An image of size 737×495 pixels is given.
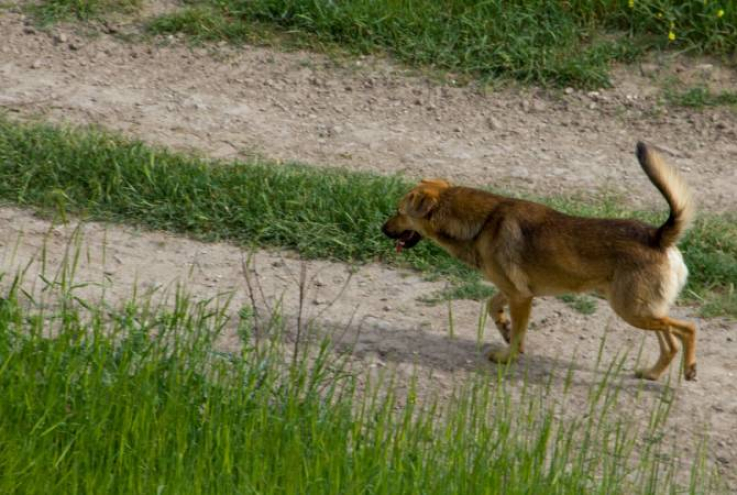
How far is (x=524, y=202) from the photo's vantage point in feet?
23.2

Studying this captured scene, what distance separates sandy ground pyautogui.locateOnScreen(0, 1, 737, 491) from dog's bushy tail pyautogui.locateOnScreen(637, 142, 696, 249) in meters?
0.99

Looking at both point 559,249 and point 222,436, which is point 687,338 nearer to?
point 559,249

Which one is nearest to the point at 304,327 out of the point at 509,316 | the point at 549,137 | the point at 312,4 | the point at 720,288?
the point at 509,316

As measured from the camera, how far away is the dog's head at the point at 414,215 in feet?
23.5

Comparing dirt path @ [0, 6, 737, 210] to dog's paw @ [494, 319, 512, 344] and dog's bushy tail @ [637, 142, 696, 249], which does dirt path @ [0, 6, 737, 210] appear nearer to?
dog's paw @ [494, 319, 512, 344]

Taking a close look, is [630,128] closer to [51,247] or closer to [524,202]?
[524,202]

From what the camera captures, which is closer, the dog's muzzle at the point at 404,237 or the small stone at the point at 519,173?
the dog's muzzle at the point at 404,237

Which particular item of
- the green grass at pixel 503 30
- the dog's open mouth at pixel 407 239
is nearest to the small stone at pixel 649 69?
the green grass at pixel 503 30

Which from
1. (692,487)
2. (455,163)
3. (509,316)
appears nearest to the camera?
(692,487)

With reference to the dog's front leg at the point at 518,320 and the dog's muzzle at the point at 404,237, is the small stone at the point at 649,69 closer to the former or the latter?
the dog's muzzle at the point at 404,237

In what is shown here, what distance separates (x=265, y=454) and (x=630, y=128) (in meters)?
5.64

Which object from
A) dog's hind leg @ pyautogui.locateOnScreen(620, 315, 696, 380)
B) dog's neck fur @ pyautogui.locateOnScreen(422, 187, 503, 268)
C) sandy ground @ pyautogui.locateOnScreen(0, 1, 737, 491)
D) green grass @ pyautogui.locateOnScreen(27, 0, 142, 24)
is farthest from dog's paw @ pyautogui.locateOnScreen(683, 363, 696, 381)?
green grass @ pyautogui.locateOnScreen(27, 0, 142, 24)

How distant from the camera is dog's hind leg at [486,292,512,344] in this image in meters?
7.21

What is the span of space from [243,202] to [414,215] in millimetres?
1511
